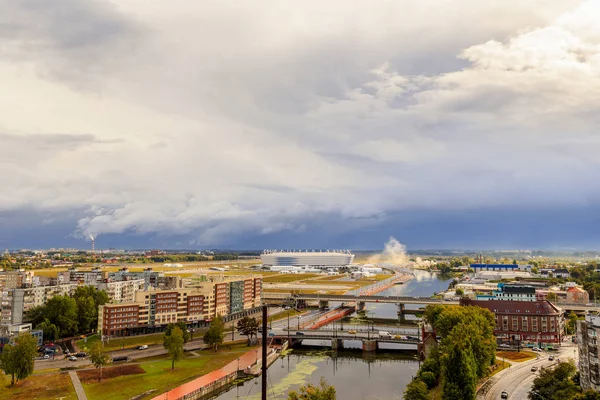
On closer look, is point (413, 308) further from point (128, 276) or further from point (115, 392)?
point (115, 392)

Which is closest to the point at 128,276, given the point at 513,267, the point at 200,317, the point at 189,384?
the point at 200,317

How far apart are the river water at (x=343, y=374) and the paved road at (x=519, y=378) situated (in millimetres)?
9056

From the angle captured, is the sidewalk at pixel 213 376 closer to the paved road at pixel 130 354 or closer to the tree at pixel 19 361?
the paved road at pixel 130 354

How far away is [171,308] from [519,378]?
51661 millimetres

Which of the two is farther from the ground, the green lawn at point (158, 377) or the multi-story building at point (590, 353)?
the multi-story building at point (590, 353)

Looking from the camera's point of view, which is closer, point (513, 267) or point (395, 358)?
point (395, 358)

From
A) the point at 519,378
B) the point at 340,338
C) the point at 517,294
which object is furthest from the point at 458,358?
the point at 517,294

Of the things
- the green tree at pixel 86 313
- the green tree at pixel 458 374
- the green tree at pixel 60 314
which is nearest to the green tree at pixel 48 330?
the green tree at pixel 60 314

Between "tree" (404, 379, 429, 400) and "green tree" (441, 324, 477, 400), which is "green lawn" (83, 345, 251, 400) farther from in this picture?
"green tree" (441, 324, 477, 400)

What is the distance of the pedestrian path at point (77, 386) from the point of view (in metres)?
41.9

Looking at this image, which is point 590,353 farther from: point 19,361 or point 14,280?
point 14,280

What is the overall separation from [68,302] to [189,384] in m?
33.0

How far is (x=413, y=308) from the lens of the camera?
111812 mm

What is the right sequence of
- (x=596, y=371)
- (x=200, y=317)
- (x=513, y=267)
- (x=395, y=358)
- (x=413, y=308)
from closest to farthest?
(x=596, y=371) < (x=395, y=358) < (x=200, y=317) < (x=413, y=308) < (x=513, y=267)
